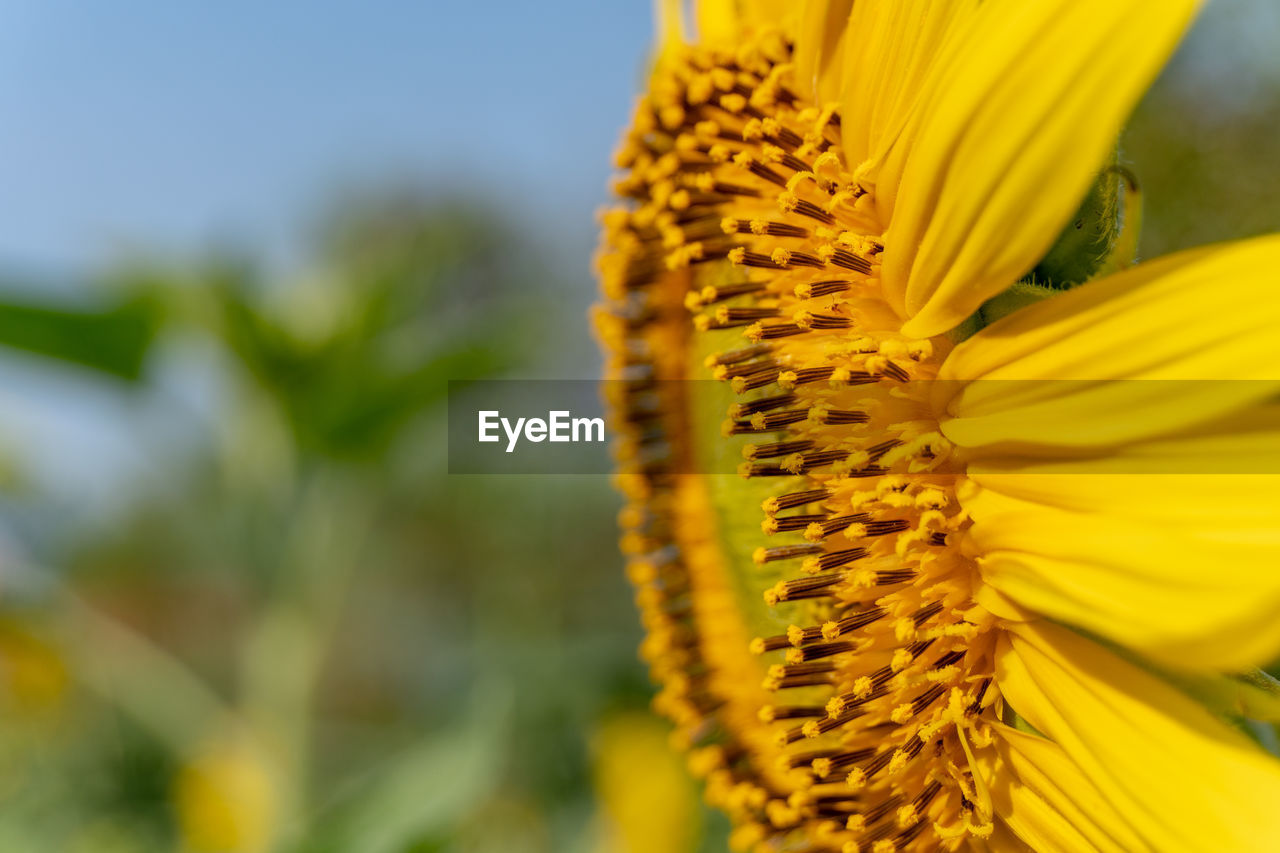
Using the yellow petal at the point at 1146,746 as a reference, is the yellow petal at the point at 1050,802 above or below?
below

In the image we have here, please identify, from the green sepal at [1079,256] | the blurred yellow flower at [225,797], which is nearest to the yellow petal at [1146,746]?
the green sepal at [1079,256]

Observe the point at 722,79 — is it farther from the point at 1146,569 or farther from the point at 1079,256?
the point at 1146,569

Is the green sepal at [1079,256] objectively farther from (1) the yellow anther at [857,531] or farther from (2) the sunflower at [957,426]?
(1) the yellow anther at [857,531]

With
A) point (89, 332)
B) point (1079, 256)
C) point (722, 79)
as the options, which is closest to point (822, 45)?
point (722, 79)

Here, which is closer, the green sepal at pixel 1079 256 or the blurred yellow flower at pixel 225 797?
the green sepal at pixel 1079 256

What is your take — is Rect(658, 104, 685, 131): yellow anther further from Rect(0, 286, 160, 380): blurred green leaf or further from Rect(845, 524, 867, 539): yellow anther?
Rect(0, 286, 160, 380): blurred green leaf

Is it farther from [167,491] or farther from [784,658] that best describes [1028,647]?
[167,491]
